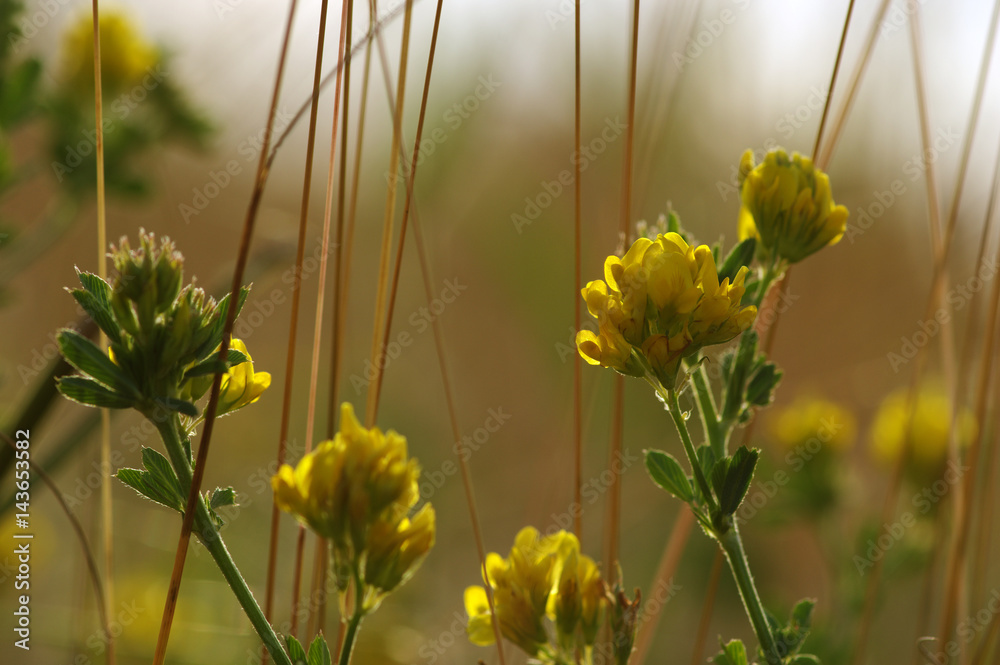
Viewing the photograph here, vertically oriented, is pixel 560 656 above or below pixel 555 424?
below

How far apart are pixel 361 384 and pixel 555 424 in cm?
87

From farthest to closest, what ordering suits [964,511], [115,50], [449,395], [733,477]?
[115,50], [964,511], [449,395], [733,477]

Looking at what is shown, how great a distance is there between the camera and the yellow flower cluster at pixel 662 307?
753 millimetres

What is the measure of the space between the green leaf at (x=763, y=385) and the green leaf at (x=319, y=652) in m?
0.50

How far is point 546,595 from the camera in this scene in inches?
32.8

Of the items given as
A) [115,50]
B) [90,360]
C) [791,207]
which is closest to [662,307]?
[791,207]

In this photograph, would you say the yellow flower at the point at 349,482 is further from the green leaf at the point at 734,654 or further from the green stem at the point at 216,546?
the green leaf at the point at 734,654

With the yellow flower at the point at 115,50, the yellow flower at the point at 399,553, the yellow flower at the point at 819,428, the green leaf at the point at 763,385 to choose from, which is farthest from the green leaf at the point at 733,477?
the yellow flower at the point at 115,50

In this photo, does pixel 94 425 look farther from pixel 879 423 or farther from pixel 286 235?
pixel 879 423

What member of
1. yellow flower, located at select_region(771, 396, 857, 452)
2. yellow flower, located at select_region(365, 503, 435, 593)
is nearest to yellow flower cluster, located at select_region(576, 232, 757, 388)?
yellow flower, located at select_region(365, 503, 435, 593)

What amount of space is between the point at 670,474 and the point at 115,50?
5.68 ft

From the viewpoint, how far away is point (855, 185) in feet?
12.0

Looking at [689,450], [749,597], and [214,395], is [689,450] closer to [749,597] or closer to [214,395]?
[749,597]

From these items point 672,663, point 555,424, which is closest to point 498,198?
point 555,424
